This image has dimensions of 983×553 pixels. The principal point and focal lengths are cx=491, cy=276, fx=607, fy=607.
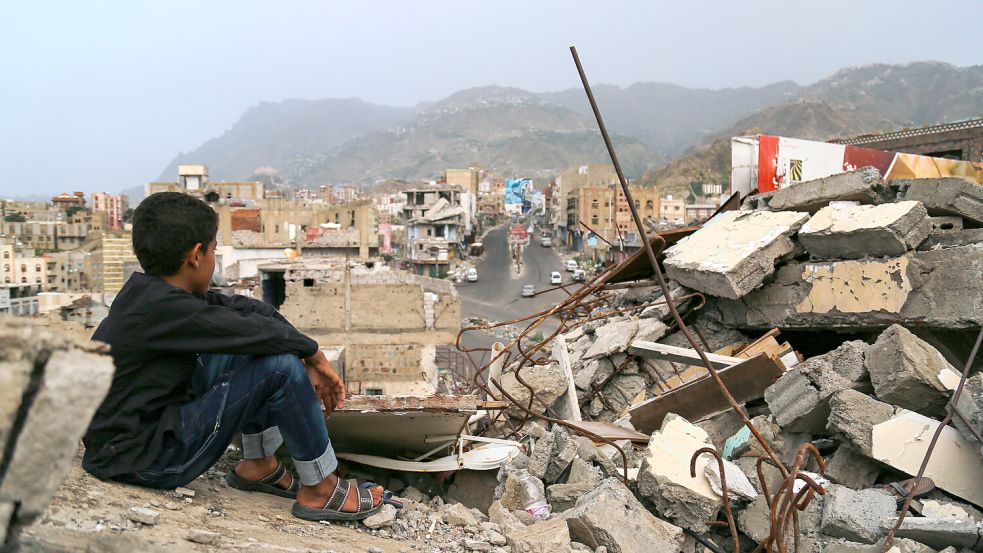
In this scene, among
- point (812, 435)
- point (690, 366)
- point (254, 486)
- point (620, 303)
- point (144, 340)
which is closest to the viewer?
point (144, 340)

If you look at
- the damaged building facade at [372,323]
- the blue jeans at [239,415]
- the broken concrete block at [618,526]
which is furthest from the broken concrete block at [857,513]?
the damaged building facade at [372,323]

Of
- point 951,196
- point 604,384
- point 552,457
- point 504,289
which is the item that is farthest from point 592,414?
point 504,289

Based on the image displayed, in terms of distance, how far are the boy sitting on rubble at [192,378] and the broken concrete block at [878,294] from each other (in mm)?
3779

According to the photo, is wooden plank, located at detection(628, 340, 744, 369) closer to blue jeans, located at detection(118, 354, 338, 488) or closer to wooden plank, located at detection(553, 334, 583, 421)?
wooden plank, located at detection(553, 334, 583, 421)

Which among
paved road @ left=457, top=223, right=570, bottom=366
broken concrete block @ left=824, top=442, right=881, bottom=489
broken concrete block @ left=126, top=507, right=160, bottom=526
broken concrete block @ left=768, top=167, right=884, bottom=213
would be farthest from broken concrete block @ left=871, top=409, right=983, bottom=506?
paved road @ left=457, top=223, right=570, bottom=366

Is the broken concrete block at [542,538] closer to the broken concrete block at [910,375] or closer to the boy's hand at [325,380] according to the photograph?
the boy's hand at [325,380]

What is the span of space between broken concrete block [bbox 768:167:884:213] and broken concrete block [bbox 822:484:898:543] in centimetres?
301

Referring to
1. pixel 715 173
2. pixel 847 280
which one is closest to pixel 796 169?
pixel 847 280

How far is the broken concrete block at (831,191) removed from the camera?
5203 mm

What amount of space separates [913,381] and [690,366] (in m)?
1.72

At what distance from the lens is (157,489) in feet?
7.68

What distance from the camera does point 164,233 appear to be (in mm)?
2316

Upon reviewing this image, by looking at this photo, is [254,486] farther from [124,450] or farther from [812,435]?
[812,435]

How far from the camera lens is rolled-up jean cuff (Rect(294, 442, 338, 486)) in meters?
2.51
